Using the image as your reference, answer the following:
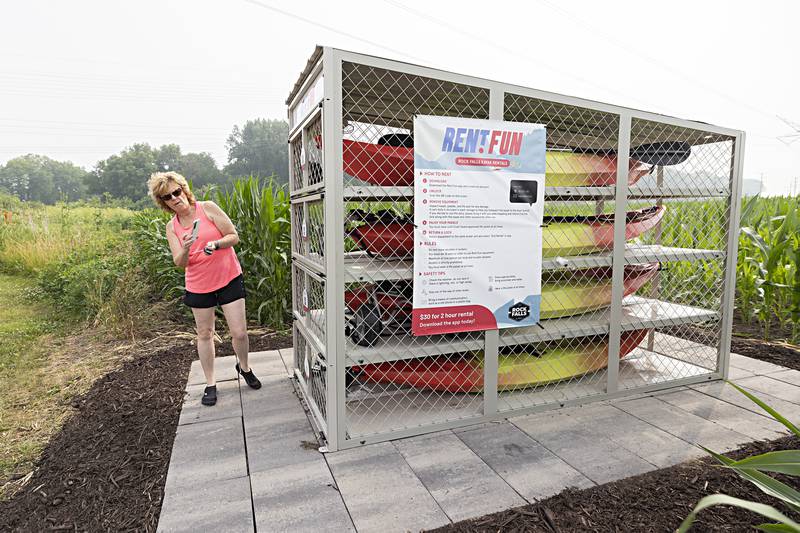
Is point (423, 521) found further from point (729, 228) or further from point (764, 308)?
point (764, 308)

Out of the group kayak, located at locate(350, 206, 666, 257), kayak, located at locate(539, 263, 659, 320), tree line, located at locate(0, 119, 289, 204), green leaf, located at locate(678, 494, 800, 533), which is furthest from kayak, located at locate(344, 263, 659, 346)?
→ tree line, located at locate(0, 119, 289, 204)

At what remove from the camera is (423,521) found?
222cm

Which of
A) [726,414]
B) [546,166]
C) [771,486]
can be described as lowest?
[726,414]

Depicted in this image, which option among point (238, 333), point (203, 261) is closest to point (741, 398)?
point (238, 333)

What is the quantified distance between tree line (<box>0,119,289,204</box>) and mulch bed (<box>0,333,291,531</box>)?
48.9m

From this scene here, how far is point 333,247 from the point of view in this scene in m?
2.72

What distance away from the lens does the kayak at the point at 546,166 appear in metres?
2.90

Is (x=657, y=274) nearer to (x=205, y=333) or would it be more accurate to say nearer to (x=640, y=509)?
(x=640, y=509)

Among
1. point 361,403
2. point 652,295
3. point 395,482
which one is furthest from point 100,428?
point 652,295

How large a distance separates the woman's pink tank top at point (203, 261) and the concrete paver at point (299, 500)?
4.89 ft

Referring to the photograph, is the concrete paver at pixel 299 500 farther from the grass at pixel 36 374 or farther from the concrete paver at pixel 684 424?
the concrete paver at pixel 684 424

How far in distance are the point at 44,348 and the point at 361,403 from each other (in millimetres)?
4377

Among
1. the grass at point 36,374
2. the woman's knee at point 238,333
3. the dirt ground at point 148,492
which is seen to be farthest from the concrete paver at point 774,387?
the grass at point 36,374

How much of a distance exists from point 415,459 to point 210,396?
72.6 inches
